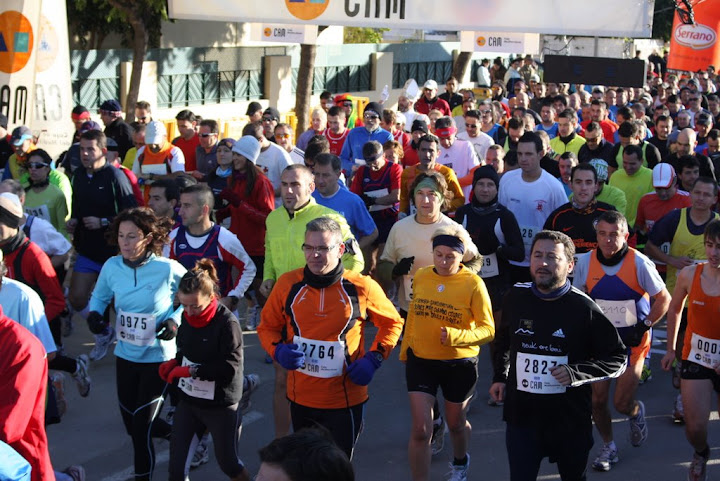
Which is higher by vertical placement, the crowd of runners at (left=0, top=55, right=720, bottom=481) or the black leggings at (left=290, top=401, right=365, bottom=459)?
the crowd of runners at (left=0, top=55, right=720, bottom=481)

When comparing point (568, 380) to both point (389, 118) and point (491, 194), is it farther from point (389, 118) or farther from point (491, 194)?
point (389, 118)

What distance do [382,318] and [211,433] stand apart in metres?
1.11

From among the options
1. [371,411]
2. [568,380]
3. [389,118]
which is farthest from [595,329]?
[389,118]

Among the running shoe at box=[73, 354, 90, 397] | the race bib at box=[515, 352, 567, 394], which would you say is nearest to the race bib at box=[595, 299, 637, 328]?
the race bib at box=[515, 352, 567, 394]

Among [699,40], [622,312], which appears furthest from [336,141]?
[699,40]

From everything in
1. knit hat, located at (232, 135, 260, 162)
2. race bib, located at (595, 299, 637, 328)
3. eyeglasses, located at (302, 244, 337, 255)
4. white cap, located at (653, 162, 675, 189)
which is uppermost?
knit hat, located at (232, 135, 260, 162)

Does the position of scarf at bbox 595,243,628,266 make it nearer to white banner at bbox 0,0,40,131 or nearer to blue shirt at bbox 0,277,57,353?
blue shirt at bbox 0,277,57,353

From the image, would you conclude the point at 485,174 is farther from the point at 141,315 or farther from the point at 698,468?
the point at 141,315

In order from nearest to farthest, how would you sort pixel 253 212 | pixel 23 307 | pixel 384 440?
pixel 23 307 < pixel 384 440 < pixel 253 212

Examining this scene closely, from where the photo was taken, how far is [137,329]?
20.6 feet

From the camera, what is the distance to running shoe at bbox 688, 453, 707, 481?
6.46m

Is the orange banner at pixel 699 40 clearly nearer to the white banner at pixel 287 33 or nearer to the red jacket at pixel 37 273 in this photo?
the white banner at pixel 287 33

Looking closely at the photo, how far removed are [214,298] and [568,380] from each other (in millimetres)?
1937

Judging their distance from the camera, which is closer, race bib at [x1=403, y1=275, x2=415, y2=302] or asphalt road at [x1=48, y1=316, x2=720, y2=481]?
asphalt road at [x1=48, y1=316, x2=720, y2=481]
